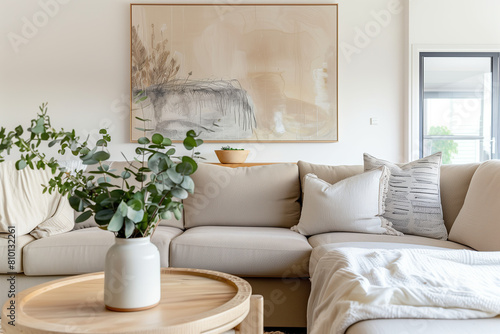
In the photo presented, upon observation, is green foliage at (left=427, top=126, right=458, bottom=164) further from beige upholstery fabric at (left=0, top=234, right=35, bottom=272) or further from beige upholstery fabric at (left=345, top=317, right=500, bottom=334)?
beige upholstery fabric at (left=0, top=234, right=35, bottom=272)

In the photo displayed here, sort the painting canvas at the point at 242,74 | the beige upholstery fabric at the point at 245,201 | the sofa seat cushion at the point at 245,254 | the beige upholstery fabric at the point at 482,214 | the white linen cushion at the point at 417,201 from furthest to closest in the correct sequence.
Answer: the painting canvas at the point at 242,74
the beige upholstery fabric at the point at 245,201
the white linen cushion at the point at 417,201
the sofa seat cushion at the point at 245,254
the beige upholstery fabric at the point at 482,214

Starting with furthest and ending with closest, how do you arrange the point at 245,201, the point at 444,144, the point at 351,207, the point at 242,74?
the point at 444,144 < the point at 242,74 < the point at 245,201 < the point at 351,207

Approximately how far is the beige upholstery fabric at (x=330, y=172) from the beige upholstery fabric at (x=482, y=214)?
26.1 inches

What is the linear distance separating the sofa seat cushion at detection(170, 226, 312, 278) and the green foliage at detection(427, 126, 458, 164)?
10.0ft

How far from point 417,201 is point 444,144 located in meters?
2.65

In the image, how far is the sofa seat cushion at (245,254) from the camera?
80.3 inches

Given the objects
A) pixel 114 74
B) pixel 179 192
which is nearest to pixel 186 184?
pixel 179 192

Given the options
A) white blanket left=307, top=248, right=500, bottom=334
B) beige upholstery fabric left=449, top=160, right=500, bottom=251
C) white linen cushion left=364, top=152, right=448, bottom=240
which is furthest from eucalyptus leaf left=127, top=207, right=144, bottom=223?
white linen cushion left=364, top=152, right=448, bottom=240

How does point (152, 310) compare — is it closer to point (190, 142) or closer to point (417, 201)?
point (190, 142)

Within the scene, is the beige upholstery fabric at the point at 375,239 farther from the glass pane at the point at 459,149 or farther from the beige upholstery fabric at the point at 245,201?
the glass pane at the point at 459,149

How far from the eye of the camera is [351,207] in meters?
2.29

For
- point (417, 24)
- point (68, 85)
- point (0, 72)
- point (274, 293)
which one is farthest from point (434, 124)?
point (0, 72)

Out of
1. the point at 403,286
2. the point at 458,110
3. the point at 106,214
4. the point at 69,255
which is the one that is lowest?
the point at 69,255

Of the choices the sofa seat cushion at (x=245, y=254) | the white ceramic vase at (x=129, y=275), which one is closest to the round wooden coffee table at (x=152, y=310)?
the white ceramic vase at (x=129, y=275)
